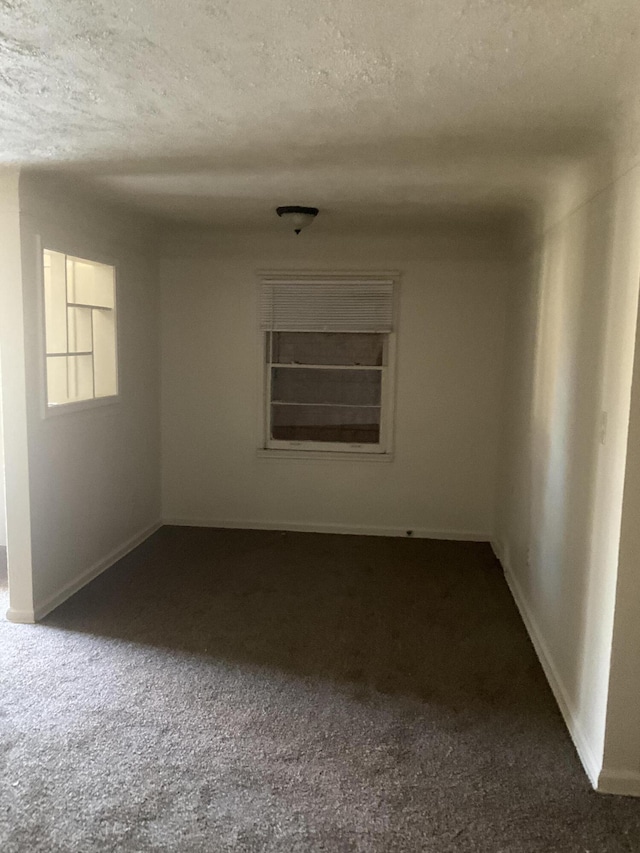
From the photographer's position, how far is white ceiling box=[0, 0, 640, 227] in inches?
65.3

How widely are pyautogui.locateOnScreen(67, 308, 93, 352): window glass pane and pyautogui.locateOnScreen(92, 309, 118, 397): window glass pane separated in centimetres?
6

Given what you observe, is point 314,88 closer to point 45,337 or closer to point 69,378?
point 45,337

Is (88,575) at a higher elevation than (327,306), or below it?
below

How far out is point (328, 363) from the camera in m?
5.28

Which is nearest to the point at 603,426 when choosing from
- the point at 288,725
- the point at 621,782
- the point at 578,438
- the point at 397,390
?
the point at 578,438

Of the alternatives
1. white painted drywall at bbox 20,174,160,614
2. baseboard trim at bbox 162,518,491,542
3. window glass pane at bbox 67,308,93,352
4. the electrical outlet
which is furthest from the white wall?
the electrical outlet

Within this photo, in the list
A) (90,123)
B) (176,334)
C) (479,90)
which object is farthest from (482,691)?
(176,334)

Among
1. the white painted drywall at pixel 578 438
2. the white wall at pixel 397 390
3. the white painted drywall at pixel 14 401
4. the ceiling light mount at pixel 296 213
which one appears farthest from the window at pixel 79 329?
the white painted drywall at pixel 578 438

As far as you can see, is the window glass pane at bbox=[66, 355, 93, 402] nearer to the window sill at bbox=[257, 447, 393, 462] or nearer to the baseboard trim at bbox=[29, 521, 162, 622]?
the baseboard trim at bbox=[29, 521, 162, 622]

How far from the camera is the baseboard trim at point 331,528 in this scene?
17.2ft

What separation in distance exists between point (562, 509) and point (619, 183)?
1409 millimetres

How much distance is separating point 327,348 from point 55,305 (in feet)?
6.75

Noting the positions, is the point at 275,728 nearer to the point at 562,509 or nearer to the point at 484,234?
the point at 562,509

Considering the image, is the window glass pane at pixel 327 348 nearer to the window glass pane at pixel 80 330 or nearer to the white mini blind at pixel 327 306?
the white mini blind at pixel 327 306
